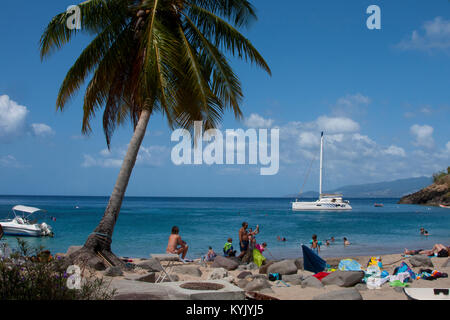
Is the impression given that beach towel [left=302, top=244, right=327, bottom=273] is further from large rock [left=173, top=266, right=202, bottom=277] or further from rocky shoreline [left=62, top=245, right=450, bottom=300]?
large rock [left=173, top=266, right=202, bottom=277]

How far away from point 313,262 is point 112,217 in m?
6.46

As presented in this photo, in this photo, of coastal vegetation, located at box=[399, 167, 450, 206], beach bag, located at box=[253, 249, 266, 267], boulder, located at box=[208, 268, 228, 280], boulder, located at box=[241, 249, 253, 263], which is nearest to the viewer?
boulder, located at box=[208, 268, 228, 280]

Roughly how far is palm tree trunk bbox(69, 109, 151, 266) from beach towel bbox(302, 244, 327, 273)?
234 inches

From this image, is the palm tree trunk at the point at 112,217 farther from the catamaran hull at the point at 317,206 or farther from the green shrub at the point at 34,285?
the catamaran hull at the point at 317,206

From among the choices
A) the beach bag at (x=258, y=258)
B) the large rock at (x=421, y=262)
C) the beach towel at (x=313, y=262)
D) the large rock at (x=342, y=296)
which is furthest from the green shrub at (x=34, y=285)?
the large rock at (x=421, y=262)

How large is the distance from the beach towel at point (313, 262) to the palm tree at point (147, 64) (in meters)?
4.98

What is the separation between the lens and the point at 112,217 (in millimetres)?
10391

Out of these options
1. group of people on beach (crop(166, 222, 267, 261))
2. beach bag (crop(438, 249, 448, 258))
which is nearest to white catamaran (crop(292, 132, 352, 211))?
beach bag (crop(438, 249, 448, 258))

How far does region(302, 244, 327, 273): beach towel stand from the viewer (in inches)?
508

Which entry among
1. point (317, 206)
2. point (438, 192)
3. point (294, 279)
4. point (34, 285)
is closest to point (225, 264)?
point (294, 279)

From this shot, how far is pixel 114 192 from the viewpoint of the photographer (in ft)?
34.1

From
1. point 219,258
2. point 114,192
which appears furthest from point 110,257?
point 219,258

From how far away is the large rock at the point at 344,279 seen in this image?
996 cm

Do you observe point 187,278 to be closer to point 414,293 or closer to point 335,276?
point 335,276
